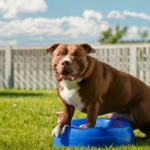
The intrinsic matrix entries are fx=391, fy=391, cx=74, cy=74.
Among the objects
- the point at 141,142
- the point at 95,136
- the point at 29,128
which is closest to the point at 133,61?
the point at 29,128

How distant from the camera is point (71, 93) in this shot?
4.16 metres

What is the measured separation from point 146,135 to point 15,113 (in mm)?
2584

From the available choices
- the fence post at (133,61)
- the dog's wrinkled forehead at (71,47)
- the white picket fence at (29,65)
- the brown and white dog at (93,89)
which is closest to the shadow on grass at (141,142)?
the brown and white dog at (93,89)

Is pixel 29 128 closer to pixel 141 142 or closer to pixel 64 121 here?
pixel 64 121

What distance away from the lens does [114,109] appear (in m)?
4.57

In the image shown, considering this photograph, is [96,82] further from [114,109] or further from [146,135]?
[146,135]

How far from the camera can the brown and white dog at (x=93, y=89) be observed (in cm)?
392

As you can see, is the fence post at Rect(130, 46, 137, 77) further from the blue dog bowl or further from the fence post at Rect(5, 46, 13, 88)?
the blue dog bowl

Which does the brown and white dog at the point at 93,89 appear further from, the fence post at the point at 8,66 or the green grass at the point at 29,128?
the fence post at the point at 8,66

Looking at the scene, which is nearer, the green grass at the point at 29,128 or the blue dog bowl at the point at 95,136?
the blue dog bowl at the point at 95,136

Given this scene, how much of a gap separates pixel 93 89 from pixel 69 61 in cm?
51

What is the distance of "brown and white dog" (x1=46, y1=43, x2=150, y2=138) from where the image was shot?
154 inches

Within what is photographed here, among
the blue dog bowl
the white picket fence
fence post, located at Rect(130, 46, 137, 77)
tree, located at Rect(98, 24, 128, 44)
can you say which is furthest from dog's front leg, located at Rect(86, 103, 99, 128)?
tree, located at Rect(98, 24, 128, 44)

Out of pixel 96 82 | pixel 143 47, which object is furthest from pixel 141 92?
pixel 143 47
